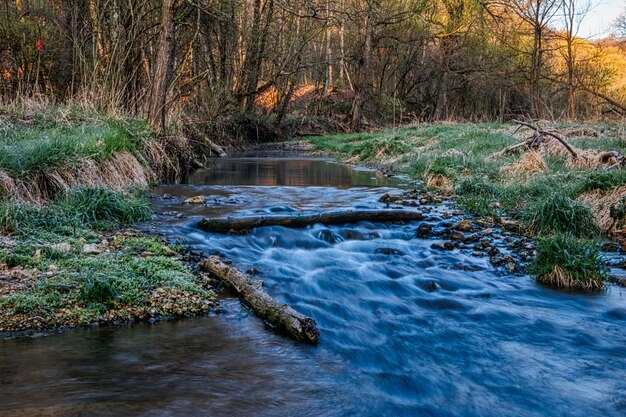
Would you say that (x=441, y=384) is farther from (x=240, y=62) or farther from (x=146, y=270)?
(x=240, y=62)

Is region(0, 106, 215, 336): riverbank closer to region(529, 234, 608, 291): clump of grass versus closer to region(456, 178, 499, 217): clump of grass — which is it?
region(529, 234, 608, 291): clump of grass

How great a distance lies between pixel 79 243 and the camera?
5.05 meters

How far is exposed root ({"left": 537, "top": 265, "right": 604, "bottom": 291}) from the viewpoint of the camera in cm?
475

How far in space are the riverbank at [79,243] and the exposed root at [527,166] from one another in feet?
21.8

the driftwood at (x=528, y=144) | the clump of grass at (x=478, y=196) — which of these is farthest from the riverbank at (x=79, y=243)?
the driftwood at (x=528, y=144)

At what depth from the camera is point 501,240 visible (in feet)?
20.6

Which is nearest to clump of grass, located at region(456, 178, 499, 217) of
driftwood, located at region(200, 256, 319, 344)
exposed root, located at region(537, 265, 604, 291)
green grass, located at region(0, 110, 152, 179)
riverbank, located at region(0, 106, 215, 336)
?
exposed root, located at region(537, 265, 604, 291)

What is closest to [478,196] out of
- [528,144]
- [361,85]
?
[528,144]

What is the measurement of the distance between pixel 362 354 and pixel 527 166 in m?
7.36

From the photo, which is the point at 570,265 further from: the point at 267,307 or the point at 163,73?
the point at 163,73

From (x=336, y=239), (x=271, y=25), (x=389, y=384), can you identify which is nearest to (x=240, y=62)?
(x=271, y=25)

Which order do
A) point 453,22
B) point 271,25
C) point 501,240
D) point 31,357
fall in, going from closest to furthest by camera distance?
point 31,357
point 501,240
point 271,25
point 453,22

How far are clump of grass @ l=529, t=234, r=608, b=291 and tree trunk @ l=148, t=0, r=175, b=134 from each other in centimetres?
893

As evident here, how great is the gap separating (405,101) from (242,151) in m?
14.1
